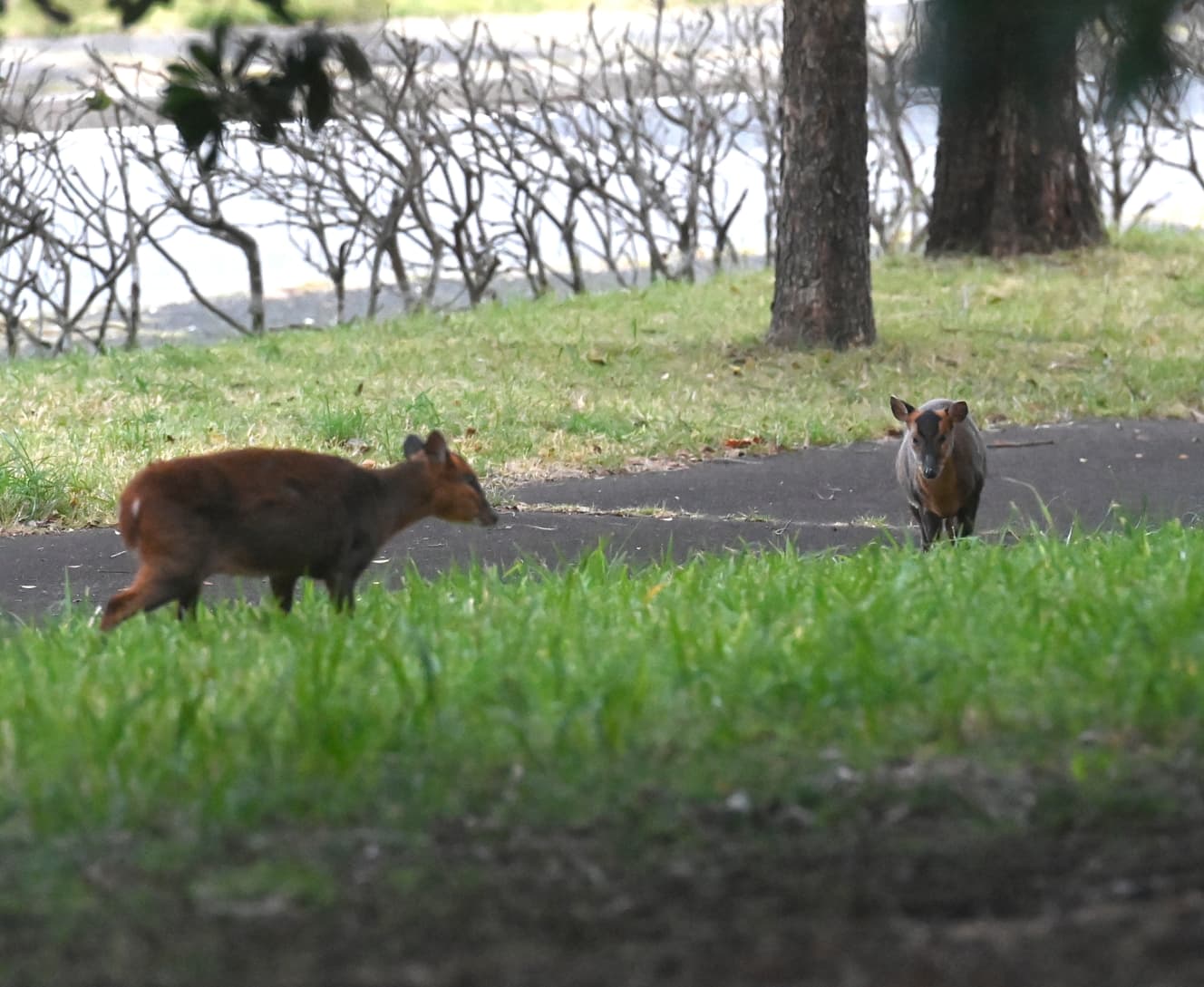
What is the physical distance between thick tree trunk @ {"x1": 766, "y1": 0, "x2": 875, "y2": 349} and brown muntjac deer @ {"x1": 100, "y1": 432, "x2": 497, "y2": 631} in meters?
7.37

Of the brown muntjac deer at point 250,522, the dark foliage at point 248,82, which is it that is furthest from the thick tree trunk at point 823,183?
the dark foliage at point 248,82

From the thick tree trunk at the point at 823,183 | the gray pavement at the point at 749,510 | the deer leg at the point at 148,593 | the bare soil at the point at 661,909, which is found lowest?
the gray pavement at the point at 749,510

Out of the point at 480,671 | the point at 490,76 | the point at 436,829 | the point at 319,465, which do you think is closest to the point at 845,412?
the point at 319,465

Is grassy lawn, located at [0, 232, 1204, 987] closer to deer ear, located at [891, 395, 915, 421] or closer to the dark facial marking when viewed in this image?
the dark facial marking

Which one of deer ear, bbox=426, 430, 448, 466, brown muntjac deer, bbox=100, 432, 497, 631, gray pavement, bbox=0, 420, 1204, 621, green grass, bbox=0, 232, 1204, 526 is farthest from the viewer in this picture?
green grass, bbox=0, 232, 1204, 526

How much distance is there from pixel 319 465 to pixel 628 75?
12820 millimetres

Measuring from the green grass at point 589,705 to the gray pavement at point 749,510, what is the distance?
1668 millimetres

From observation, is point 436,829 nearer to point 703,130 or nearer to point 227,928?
point 227,928

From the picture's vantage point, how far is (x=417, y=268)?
1914 cm

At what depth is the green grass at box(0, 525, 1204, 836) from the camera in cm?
363

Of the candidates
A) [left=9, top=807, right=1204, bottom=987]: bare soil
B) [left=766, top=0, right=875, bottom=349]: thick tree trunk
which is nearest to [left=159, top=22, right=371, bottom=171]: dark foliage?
[left=9, top=807, right=1204, bottom=987]: bare soil

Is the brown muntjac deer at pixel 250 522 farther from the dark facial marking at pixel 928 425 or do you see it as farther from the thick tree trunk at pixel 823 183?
the thick tree trunk at pixel 823 183

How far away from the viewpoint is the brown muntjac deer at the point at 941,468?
7738 mm

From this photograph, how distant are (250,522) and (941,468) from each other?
10.9 ft
